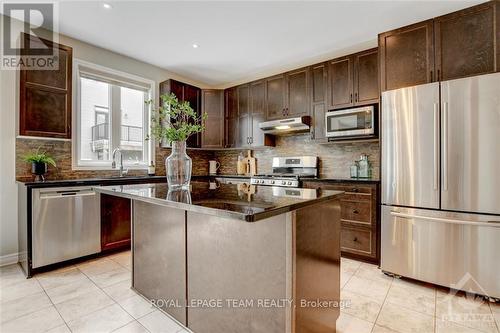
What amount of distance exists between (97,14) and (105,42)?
26.5 inches

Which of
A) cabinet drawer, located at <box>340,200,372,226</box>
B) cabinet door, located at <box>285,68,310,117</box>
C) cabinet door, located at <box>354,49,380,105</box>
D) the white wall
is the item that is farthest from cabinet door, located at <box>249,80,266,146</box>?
the white wall

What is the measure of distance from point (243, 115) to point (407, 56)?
2.58 metres

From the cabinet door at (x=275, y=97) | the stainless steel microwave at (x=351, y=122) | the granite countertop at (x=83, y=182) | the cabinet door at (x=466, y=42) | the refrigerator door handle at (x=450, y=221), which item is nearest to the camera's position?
the refrigerator door handle at (x=450, y=221)

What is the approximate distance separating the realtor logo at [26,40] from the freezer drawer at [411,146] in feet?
12.4

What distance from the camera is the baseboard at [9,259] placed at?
8.86ft

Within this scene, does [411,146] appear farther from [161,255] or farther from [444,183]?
[161,255]

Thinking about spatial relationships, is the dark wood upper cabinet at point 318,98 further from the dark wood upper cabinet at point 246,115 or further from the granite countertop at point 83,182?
the granite countertop at point 83,182

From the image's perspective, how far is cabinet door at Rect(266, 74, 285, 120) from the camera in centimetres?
394

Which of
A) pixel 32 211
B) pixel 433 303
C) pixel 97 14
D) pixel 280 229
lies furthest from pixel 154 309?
pixel 97 14

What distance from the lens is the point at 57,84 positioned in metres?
2.87

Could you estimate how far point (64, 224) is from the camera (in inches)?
105

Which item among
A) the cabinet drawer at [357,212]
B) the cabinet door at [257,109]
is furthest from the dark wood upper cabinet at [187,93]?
the cabinet drawer at [357,212]

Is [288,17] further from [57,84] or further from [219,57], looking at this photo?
[57,84]

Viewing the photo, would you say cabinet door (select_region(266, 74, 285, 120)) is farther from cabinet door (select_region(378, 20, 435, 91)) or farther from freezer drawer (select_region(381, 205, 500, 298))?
freezer drawer (select_region(381, 205, 500, 298))
